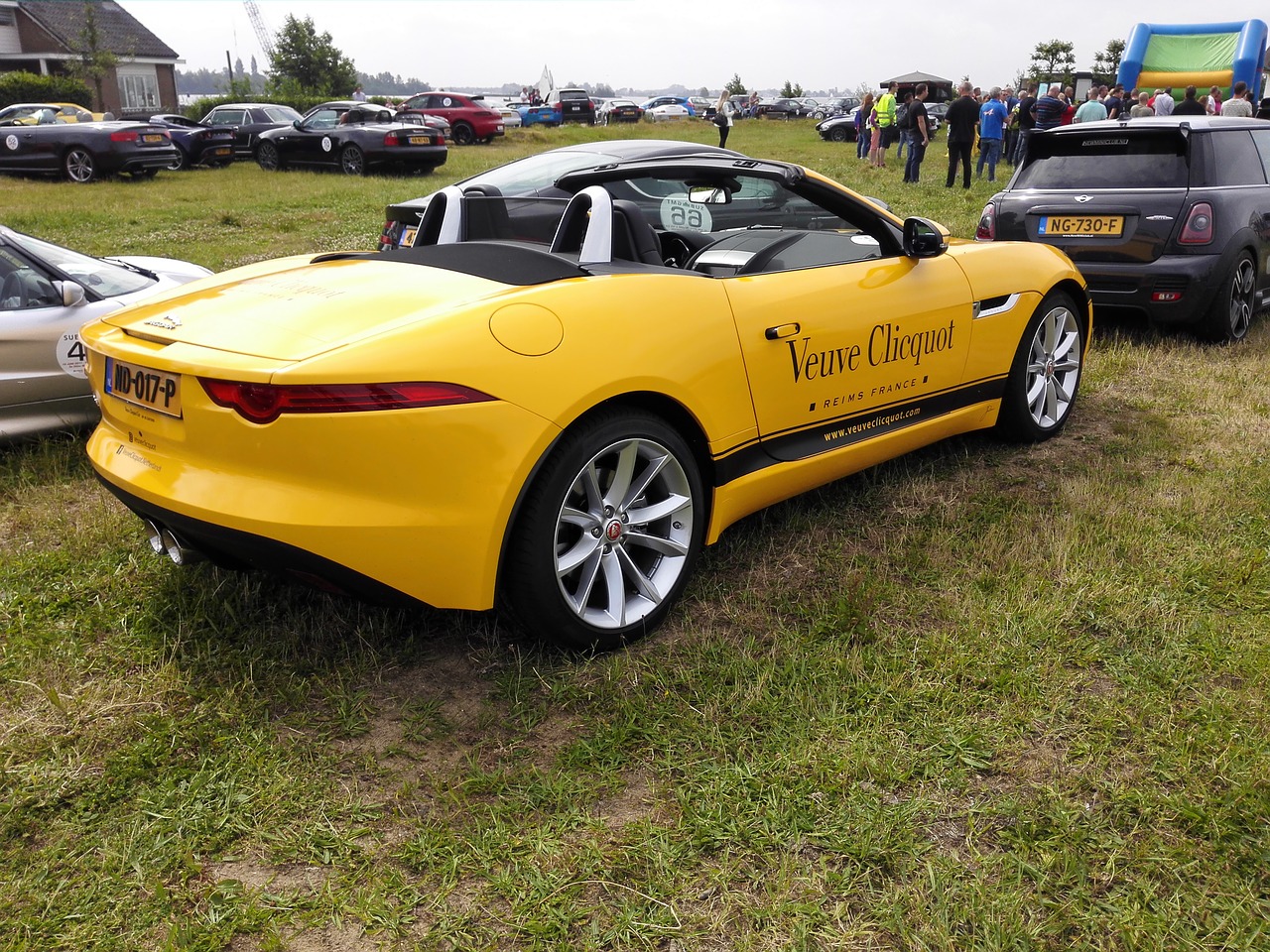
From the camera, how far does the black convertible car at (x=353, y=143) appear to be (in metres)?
18.5

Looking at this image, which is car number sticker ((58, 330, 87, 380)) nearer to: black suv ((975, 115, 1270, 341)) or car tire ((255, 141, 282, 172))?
black suv ((975, 115, 1270, 341))

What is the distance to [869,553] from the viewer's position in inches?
147

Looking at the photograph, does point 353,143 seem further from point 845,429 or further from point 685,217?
point 845,429

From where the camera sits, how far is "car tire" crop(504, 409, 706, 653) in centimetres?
277

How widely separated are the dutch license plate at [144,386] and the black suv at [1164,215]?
236 inches

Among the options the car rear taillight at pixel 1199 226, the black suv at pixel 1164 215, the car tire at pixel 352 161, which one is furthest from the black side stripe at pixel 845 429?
the car tire at pixel 352 161

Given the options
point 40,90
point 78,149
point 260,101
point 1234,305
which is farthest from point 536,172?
point 260,101

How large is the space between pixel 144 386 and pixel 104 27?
192 feet

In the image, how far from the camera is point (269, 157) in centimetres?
2070

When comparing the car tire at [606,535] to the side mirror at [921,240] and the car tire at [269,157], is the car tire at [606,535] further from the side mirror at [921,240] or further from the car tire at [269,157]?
the car tire at [269,157]

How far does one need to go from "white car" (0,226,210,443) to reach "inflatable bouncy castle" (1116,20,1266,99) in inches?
1033

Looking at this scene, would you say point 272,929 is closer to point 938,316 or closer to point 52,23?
point 938,316

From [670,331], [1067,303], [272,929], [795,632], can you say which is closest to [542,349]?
[670,331]

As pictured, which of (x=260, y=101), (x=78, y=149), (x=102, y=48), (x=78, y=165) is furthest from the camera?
(x=102, y=48)
